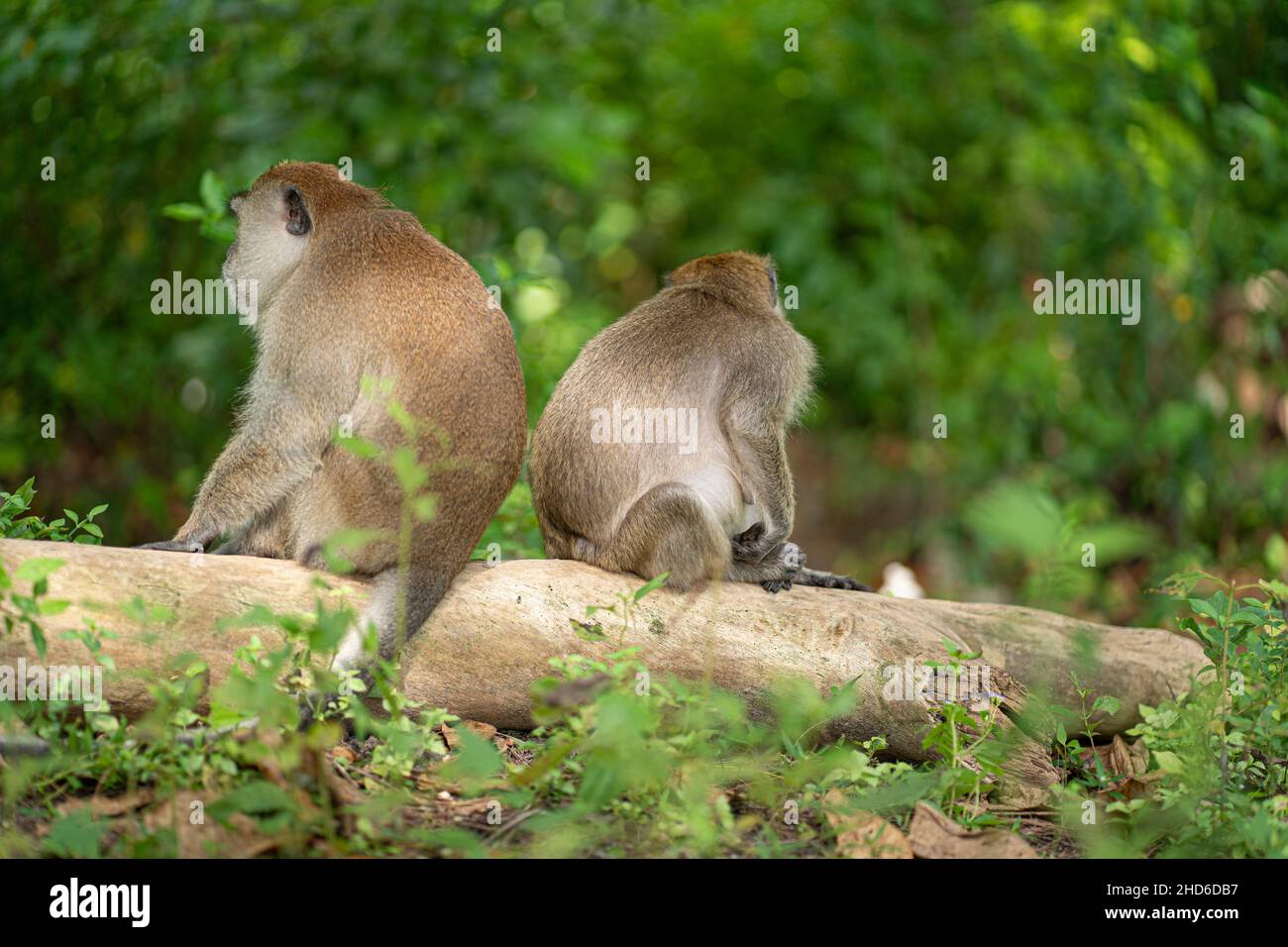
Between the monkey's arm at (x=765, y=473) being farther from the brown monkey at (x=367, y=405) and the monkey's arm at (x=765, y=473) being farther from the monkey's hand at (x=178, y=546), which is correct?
the monkey's hand at (x=178, y=546)

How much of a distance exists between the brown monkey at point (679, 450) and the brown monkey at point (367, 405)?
380 mm

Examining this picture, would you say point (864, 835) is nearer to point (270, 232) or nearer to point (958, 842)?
point (958, 842)

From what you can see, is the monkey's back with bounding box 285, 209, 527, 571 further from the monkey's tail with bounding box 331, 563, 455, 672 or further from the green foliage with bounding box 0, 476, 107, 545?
the green foliage with bounding box 0, 476, 107, 545

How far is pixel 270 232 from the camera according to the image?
5.70m

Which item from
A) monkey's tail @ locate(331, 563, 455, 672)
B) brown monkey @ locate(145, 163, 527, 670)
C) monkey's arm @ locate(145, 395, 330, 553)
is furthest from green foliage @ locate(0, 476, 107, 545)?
monkey's tail @ locate(331, 563, 455, 672)

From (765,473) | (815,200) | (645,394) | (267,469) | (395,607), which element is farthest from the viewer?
(815,200)

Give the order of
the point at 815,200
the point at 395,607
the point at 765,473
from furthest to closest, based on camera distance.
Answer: the point at 815,200 < the point at 765,473 < the point at 395,607

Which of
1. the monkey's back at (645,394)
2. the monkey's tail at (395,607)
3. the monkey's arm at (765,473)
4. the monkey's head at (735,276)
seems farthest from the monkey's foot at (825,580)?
the monkey's tail at (395,607)

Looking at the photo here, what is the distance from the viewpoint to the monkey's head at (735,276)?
6320 millimetres

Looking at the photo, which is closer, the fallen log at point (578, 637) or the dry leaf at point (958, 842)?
the dry leaf at point (958, 842)

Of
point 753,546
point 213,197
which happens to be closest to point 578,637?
point 753,546

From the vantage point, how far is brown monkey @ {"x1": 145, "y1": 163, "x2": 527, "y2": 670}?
519cm

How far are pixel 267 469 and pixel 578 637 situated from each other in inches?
57.2

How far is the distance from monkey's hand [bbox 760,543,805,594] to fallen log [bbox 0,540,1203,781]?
0.16 ft
